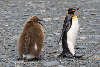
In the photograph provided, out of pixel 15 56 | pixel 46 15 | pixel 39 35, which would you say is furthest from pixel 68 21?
A: pixel 46 15

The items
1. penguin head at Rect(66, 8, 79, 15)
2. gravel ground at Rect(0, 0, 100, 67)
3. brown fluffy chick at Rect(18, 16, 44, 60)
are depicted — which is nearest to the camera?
brown fluffy chick at Rect(18, 16, 44, 60)

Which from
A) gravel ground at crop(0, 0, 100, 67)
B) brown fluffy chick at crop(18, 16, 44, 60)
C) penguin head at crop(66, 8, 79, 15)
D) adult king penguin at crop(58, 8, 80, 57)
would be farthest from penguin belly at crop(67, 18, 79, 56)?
brown fluffy chick at crop(18, 16, 44, 60)

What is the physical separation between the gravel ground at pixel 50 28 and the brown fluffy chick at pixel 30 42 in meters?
0.15

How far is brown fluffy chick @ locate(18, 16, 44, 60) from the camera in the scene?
259 inches

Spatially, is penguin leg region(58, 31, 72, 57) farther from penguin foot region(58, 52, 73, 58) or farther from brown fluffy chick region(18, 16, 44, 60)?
brown fluffy chick region(18, 16, 44, 60)

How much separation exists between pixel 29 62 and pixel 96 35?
318 cm

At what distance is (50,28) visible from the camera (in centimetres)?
1051

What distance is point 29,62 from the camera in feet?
22.0

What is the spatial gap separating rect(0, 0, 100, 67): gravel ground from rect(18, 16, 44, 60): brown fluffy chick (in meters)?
0.15

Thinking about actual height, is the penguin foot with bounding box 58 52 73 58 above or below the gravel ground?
above

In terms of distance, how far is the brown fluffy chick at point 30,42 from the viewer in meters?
6.57

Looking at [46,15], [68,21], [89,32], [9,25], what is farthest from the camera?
[46,15]

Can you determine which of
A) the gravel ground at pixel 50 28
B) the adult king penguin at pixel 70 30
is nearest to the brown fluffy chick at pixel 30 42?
the gravel ground at pixel 50 28

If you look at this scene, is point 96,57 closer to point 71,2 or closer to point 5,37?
point 5,37
